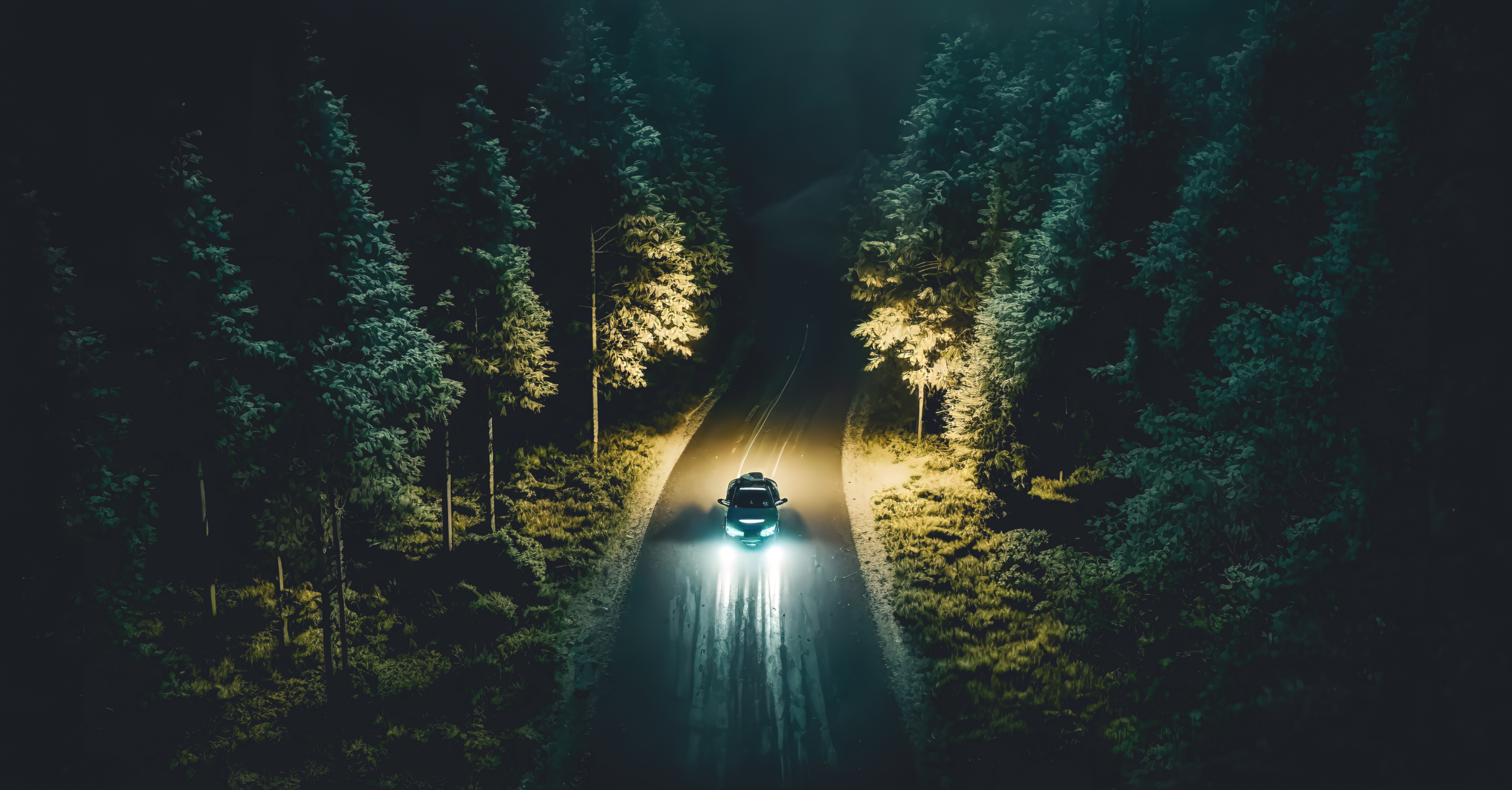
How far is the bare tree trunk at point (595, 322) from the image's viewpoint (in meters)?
24.7

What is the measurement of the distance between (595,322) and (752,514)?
975cm

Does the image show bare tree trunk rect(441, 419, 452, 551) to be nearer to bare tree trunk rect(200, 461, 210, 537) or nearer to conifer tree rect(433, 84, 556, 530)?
conifer tree rect(433, 84, 556, 530)

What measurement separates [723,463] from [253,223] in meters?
15.9

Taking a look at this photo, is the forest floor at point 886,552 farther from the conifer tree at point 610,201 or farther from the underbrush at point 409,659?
the conifer tree at point 610,201

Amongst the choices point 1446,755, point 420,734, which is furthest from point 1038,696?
point 420,734

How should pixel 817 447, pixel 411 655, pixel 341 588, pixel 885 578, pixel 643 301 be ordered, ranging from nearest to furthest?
pixel 341 588, pixel 411 655, pixel 885 578, pixel 643 301, pixel 817 447

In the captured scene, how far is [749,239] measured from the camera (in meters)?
55.7

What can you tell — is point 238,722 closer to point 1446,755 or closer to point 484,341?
point 484,341

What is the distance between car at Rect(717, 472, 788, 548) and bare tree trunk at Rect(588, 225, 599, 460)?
7014mm

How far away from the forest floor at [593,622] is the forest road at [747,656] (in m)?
0.30

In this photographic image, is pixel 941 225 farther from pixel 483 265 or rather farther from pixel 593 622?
pixel 593 622

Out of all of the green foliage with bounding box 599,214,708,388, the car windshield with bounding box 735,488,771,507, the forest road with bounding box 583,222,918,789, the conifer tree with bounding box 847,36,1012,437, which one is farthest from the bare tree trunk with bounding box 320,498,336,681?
the conifer tree with bounding box 847,36,1012,437

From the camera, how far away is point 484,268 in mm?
18953

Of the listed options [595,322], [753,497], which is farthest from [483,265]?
[753,497]
